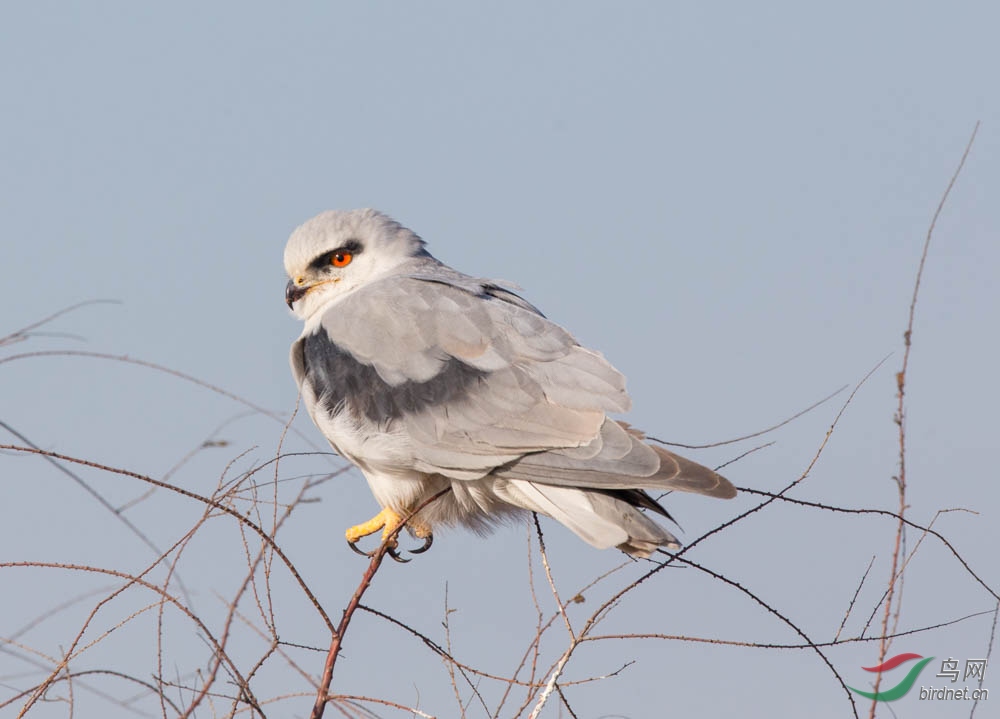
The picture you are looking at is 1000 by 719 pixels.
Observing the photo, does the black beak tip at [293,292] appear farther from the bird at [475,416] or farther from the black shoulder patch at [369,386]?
the black shoulder patch at [369,386]

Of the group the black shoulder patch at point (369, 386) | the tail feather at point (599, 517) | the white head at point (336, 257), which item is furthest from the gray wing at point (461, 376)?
the white head at point (336, 257)

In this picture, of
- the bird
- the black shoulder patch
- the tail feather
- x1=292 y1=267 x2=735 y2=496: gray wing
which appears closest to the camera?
the tail feather

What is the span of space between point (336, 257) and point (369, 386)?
1207 millimetres

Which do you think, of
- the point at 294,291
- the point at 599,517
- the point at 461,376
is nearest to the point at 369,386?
the point at 461,376

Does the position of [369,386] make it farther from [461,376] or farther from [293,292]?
[293,292]

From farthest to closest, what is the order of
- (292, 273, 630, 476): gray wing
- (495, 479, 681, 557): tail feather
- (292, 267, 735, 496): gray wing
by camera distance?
(292, 273, 630, 476): gray wing
(292, 267, 735, 496): gray wing
(495, 479, 681, 557): tail feather

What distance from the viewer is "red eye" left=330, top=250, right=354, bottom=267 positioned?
5.05 m

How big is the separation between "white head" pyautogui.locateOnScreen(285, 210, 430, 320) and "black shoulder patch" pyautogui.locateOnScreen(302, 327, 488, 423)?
0.74m

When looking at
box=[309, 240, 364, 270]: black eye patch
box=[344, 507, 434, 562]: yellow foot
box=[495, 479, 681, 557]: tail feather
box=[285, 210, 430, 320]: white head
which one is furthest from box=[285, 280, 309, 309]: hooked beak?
box=[495, 479, 681, 557]: tail feather

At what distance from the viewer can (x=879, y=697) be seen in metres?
2.63

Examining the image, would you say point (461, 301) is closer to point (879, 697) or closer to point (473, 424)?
point (473, 424)

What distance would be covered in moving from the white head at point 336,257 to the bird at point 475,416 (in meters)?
0.56

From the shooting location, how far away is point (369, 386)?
4.04 metres

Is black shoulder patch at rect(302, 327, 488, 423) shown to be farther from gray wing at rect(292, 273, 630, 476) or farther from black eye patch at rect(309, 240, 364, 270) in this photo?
black eye patch at rect(309, 240, 364, 270)
